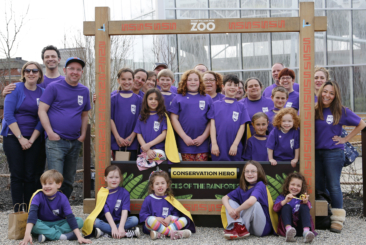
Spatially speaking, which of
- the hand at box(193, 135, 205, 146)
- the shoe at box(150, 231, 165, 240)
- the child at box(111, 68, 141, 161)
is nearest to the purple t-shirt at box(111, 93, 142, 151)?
the child at box(111, 68, 141, 161)

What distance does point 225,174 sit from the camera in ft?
14.6

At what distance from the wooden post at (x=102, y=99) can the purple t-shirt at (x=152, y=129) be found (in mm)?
407

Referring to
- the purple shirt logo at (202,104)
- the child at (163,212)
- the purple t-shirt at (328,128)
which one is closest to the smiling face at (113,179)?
the child at (163,212)

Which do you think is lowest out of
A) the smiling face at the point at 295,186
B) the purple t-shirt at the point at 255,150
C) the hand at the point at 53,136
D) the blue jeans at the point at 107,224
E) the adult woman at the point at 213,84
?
the blue jeans at the point at 107,224

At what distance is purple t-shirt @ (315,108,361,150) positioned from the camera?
4.54 metres

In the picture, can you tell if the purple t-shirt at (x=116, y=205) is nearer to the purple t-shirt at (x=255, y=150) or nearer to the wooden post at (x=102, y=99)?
the wooden post at (x=102, y=99)

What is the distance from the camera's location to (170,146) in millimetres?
4590

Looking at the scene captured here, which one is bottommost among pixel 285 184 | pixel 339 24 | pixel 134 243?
pixel 134 243

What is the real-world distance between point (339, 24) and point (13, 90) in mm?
13471

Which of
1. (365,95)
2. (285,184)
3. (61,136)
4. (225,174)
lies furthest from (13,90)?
(365,95)

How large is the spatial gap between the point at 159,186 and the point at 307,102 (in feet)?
6.73

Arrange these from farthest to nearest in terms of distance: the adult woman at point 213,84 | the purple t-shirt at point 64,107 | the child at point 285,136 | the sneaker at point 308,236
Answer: the adult woman at point 213,84 → the purple t-shirt at point 64,107 → the child at point 285,136 → the sneaker at point 308,236

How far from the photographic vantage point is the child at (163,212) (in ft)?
13.4

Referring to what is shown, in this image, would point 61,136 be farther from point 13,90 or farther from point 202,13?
point 202,13
